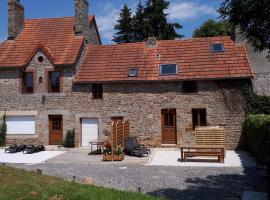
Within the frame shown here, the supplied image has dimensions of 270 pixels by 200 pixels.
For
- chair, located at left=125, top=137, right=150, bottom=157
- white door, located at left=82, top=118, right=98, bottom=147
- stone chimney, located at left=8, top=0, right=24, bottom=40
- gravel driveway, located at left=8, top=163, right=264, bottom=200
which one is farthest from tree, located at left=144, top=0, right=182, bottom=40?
gravel driveway, located at left=8, top=163, right=264, bottom=200

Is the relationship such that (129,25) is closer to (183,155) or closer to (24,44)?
(24,44)

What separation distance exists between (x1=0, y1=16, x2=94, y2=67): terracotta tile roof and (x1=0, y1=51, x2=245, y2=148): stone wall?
2.02 feet

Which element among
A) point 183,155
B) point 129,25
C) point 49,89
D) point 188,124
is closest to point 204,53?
point 188,124

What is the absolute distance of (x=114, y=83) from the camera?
23922 millimetres

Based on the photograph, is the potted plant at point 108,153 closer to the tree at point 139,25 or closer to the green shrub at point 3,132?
the green shrub at point 3,132

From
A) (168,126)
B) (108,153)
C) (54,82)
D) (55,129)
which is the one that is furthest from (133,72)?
(108,153)

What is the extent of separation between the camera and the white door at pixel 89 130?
24219mm

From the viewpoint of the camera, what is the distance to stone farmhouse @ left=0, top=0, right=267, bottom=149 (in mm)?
22656

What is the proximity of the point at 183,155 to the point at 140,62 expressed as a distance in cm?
811

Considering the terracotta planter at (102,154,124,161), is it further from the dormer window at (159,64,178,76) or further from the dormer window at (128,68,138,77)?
the dormer window at (159,64,178,76)

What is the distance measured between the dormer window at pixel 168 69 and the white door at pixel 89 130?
5336 millimetres

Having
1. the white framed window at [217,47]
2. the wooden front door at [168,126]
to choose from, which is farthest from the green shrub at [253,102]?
the wooden front door at [168,126]

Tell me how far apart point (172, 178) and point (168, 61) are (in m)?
11.8

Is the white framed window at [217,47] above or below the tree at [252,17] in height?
above
